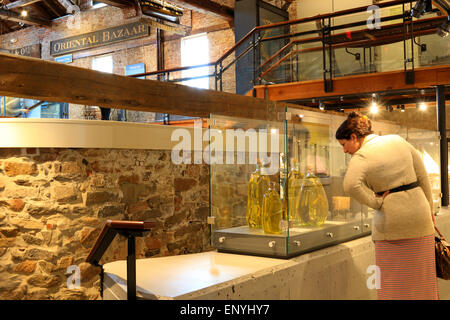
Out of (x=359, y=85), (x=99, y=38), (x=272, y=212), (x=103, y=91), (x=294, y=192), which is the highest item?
(x=99, y=38)

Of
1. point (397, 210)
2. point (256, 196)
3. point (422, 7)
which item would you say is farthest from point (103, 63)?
point (397, 210)

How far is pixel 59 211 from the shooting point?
3.74 meters

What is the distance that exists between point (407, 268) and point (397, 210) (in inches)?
12.0

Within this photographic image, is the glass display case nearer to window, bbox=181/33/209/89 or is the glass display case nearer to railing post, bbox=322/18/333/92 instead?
railing post, bbox=322/18/333/92

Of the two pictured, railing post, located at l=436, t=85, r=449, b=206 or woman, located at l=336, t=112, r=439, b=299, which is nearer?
woman, located at l=336, t=112, r=439, b=299

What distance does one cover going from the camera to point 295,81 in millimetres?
7641

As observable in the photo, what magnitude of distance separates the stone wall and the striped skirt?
96.6 inches

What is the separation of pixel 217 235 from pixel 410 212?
117 cm

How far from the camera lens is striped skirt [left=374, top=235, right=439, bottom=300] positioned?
2344mm

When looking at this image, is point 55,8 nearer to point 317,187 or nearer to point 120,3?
point 120,3

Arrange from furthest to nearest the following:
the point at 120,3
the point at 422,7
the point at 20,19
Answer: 1. the point at 20,19
2. the point at 120,3
3. the point at 422,7

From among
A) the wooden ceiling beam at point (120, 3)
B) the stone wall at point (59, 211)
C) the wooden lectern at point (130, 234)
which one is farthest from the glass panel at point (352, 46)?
the wooden ceiling beam at point (120, 3)
